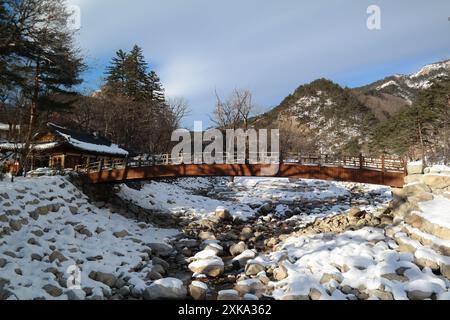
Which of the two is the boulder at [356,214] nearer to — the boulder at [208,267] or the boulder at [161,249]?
the boulder at [208,267]

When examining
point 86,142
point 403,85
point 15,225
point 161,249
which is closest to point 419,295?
point 161,249

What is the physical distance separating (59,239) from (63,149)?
612 inches

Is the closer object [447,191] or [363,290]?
[363,290]

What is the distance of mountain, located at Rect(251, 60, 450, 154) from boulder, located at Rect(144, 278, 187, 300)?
4907 centimetres

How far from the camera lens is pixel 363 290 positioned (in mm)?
10352

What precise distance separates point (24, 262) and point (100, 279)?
2460 millimetres

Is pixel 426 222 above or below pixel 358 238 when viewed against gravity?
above

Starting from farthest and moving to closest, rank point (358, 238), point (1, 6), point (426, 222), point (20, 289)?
point (1, 6) < point (358, 238) < point (426, 222) < point (20, 289)

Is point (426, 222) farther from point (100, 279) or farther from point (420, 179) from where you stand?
point (100, 279)

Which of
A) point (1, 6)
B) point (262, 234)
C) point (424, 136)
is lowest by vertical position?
point (262, 234)

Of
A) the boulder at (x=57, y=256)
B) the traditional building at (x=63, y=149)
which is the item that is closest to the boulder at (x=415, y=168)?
the boulder at (x=57, y=256)

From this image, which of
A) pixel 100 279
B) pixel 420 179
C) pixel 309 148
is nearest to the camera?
pixel 100 279
